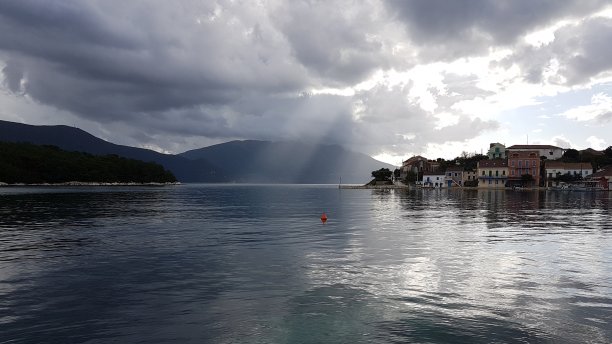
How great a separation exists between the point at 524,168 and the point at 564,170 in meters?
15.4

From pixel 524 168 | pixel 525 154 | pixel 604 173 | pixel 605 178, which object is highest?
pixel 525 154

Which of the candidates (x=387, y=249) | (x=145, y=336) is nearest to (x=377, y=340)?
(x=145, y=336)

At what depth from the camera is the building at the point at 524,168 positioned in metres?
172

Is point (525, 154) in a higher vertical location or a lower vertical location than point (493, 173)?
higher

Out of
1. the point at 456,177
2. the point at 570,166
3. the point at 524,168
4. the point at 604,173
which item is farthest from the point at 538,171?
the point at 456,177

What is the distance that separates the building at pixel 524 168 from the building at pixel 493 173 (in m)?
2.33

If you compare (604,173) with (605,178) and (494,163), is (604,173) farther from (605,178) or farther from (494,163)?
(494,163)

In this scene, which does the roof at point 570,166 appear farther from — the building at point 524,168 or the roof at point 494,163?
the roof at point 494,163

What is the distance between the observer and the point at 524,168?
570 feet

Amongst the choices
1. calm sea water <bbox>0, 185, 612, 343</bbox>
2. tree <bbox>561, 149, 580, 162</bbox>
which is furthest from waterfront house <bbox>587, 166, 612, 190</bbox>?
calm sea water <bbox>0, 185, 612, 343</bbox>

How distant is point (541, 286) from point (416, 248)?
399 inches

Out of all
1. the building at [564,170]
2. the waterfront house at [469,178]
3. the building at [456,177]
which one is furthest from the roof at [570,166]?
the building at [456,177]

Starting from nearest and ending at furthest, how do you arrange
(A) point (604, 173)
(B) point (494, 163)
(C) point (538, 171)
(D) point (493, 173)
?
(A) point (604, 173), (C) point (538, 171), (D) point (493, 173), (B) point (494, 163)

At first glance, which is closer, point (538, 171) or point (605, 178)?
point (605, 178)
